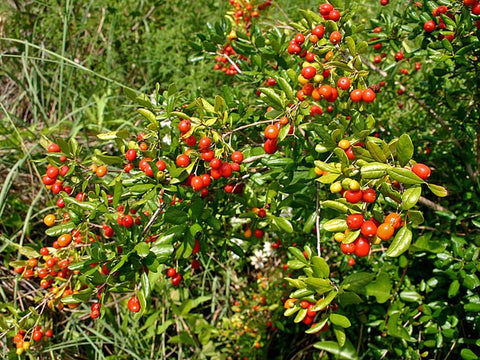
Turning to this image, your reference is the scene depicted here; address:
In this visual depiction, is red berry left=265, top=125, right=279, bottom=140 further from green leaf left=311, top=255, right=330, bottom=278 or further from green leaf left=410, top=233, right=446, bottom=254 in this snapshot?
green leaf left=410, top=233, right=446, bottom=254

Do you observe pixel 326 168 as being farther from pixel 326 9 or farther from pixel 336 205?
pixel 326 9

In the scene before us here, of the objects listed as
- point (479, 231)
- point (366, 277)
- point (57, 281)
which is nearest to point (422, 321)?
point (479, 231)

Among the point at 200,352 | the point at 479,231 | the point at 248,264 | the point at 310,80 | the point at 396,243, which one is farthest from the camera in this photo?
the point at 248,264

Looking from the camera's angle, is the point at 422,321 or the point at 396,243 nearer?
the point at 396,243

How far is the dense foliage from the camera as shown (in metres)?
1.25

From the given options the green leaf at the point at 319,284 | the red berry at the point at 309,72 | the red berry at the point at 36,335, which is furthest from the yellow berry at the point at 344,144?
the red berry at the point at 36,335

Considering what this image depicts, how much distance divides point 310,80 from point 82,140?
2.37m

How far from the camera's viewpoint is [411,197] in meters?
0.98

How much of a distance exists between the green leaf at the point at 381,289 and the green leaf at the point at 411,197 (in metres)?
0.88

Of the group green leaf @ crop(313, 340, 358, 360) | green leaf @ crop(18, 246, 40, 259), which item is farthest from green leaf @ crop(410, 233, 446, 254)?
green leaf @ crop(18, 246, 40, 259)

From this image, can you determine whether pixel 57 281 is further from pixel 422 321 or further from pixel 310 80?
pixel 422 321

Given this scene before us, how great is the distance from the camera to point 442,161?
2.35m

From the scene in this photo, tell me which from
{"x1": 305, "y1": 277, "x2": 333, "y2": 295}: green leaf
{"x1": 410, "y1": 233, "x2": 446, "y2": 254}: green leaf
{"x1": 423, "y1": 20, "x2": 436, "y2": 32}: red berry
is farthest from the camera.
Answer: {"x1": 410, "y1": 233, "x2": 446, "y2": 254}: green leaf

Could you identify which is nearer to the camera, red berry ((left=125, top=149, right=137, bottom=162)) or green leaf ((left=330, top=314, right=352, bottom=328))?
green leaf ((left=330, top=314, right=352, bottom=328))
